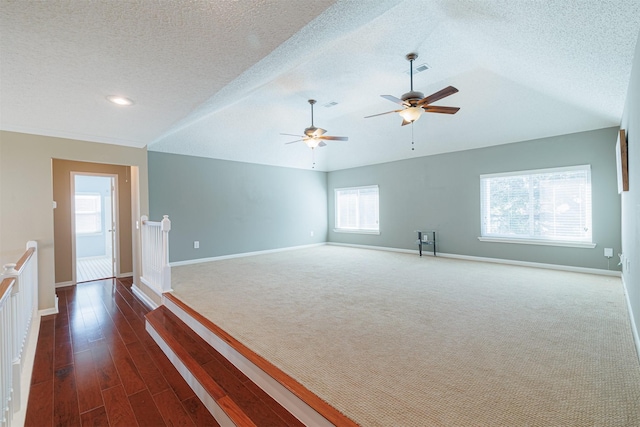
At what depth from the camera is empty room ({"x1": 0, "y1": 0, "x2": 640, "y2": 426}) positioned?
1682mm

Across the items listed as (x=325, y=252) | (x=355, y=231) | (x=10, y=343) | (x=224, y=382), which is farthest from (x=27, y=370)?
(x=355, y=231)

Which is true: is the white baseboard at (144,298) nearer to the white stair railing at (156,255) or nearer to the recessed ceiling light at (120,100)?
the white stair railing at (156,255)

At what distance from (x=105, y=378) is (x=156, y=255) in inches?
72.6

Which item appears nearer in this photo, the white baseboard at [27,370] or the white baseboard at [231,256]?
the white baseboard at [27,370]

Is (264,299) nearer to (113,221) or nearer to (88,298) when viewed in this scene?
(88,298)

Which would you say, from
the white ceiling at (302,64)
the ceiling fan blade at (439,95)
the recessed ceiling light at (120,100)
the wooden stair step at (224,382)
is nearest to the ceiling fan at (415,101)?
the ceiling fan blade at (439,95)

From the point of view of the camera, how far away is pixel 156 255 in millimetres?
3836

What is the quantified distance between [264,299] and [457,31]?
3.66 m

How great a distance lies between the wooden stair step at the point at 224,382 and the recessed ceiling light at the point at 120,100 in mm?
2184

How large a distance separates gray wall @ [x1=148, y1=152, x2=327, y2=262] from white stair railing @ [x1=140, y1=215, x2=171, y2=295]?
136cm

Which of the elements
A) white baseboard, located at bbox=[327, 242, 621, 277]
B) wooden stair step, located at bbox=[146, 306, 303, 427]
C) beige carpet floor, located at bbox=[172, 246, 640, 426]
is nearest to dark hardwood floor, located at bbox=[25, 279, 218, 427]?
wooden stair step, located at bbox=[146, 306, 303, 427]

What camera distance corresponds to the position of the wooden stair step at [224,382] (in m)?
1.70

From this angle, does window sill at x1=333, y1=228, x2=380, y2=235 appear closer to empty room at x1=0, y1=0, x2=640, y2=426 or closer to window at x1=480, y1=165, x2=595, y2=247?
empty room at x1=0, y1=0, x2=640, y2=426

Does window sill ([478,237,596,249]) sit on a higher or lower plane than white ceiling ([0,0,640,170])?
lower
